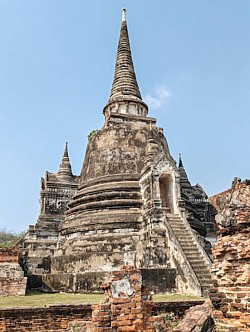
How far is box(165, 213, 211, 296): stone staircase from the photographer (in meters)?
12.0

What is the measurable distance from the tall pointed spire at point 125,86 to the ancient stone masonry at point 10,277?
395 inches

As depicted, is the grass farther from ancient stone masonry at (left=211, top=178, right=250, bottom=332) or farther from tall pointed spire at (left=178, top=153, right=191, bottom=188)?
tall pointed spire at (left=178, top=153, right=191, bottom=188)

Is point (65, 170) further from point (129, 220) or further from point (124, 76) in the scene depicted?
point (129, 220)

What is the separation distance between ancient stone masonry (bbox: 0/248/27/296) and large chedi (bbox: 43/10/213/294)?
1.54m

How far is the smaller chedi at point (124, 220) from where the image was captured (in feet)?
43.9

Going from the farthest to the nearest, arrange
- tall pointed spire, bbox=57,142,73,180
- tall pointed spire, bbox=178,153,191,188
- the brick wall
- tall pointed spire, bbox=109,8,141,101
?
tall pointed spire, bbox=57,142,73,180 < tall pointed spire, bbox=178,153,191,188 < tall pointed spire, bbox=109,8,141,101 < the brick wall

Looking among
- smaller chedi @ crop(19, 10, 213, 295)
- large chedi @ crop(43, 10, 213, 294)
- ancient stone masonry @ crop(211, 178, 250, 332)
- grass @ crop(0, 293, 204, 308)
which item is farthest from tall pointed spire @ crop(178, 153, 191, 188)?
ancient stone masonry @ crop(211, 178, 250, 332)

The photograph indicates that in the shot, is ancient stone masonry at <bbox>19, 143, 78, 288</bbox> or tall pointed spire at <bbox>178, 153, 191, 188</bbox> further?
tall pointed spire at <bbox>178, 153, 191, 188</bbox>

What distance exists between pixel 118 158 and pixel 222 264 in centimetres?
1316

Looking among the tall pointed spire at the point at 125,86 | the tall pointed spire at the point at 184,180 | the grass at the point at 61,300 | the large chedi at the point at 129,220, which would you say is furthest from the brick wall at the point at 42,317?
the tall pointed spire at the point at 184,180

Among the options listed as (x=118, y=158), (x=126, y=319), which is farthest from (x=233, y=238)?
(x=118, y=158)

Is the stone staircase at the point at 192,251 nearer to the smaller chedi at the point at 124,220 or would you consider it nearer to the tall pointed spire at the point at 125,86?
the smaller chedi at the point at 124,220

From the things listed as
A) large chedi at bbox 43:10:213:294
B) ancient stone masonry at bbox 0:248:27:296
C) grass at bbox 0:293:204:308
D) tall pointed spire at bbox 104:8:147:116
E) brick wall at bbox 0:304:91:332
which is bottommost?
brick wall at bbox 0:304:91:332

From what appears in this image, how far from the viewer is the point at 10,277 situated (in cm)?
1409
